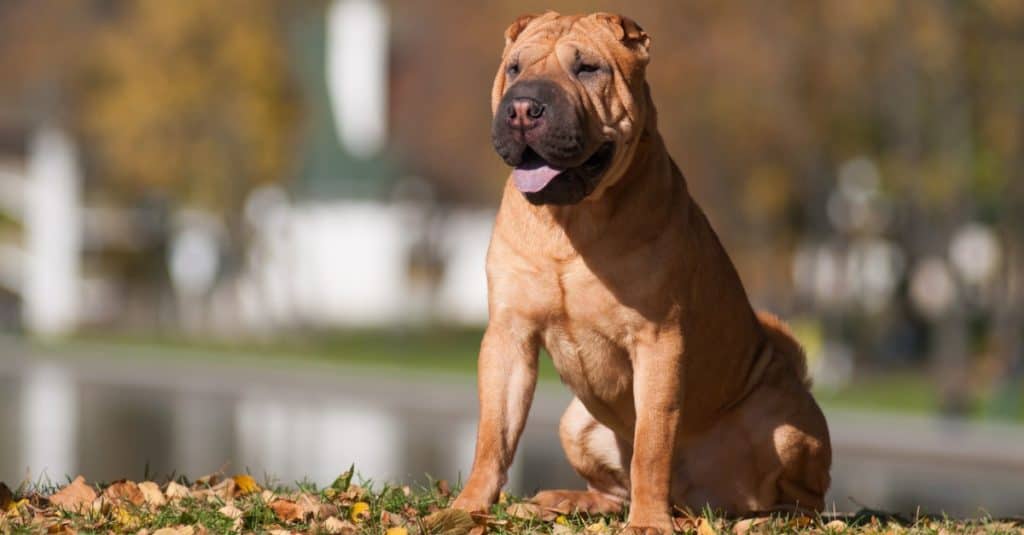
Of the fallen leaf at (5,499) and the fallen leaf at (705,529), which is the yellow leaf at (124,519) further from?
the fallen leaf at (705,529)

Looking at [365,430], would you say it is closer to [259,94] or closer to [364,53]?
[259,94]

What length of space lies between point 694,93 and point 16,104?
1052 inches

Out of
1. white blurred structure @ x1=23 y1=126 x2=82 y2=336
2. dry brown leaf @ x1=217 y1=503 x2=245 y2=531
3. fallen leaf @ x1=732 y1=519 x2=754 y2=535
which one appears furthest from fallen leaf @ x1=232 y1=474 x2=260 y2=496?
white blurred structure @ x1=23 y1=126 x2=82 y2=336

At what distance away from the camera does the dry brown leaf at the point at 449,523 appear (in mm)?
5910

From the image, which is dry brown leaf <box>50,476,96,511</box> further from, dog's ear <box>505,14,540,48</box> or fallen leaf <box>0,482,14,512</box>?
dog's ear <box>505,14,540,48</box>

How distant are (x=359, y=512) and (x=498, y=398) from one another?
2.12 feet

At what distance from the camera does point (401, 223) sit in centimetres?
5619

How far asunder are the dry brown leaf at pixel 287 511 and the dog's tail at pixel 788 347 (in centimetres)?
217

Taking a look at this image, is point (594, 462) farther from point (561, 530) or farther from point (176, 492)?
point (176, 492)

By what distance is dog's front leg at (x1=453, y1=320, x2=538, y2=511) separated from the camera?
6.26 meters

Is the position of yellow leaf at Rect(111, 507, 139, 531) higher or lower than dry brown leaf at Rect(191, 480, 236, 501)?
higher

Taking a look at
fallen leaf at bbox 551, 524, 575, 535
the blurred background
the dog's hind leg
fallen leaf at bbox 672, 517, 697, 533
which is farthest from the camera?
the blurred background

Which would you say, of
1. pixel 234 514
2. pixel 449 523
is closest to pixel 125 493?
pixel 234 514

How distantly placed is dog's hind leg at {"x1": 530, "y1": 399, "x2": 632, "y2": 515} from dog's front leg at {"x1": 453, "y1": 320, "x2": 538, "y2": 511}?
0.62 metres
